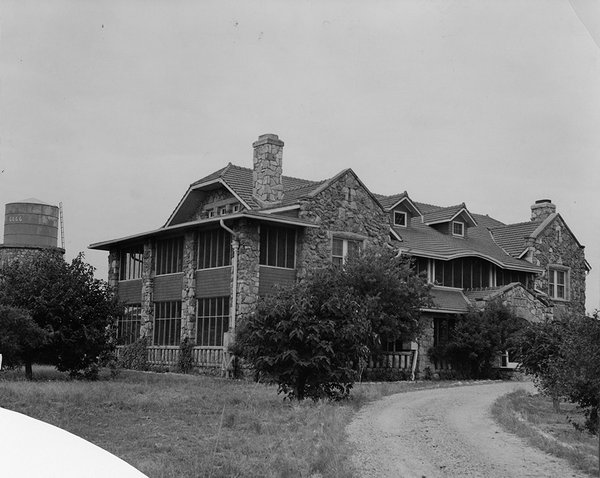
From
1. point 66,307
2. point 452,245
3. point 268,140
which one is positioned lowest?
point 66,307

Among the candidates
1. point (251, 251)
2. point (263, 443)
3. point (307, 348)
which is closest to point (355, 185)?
point (251, 251)

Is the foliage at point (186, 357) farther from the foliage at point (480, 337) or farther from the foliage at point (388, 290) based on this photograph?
the foliage at point (480, 337)

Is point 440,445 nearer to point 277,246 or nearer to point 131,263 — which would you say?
point 277,246

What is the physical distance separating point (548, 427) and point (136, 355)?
45.1 feet

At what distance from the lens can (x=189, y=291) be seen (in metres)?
19.1

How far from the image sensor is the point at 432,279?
67.3ft

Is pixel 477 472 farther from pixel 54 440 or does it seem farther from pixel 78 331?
pixel 78 331

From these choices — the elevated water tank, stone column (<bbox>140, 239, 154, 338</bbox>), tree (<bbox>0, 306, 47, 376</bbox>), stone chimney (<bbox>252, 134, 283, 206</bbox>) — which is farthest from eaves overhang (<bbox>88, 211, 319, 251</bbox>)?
the elevated water tank

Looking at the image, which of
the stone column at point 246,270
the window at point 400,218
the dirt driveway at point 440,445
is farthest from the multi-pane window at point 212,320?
the dirt driveway at point 440,445

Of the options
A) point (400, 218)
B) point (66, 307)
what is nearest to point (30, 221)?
point (66, 307)

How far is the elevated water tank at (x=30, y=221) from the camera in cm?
793

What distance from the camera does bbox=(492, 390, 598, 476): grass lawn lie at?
5895mm

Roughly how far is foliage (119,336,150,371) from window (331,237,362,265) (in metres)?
5.66

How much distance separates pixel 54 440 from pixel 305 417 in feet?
24.6
